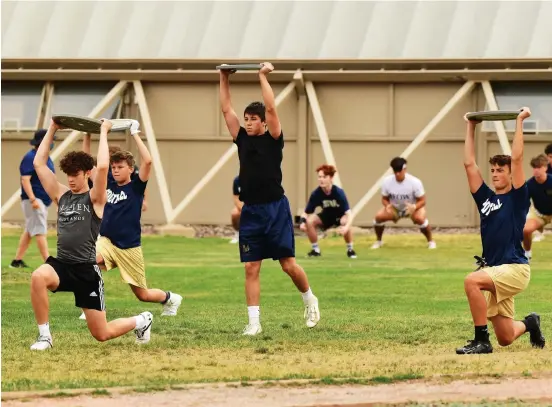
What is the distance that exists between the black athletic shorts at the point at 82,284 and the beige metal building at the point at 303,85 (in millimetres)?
19618

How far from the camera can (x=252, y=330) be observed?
12.5 metres

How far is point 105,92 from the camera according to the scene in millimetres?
32469

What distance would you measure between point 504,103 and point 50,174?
20518 millimetres

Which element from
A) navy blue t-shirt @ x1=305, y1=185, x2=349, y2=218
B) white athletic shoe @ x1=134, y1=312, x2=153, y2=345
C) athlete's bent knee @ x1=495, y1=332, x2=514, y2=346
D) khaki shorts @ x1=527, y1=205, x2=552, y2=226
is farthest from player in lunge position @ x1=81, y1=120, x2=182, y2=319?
navy blue t-shirt @ x1=305, y1=185, x2=349, y2=218

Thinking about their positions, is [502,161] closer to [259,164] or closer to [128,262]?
[259,164]

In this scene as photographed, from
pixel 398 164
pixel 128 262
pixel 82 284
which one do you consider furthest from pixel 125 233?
pixel 398 164

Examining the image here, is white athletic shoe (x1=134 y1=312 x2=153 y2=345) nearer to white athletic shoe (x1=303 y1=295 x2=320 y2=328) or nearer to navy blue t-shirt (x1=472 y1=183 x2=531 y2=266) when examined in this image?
white athletic shoe (x1=303 y1=295 x2=320 y2=328)

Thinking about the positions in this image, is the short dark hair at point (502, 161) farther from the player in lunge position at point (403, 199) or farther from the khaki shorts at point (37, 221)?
the player in lunge position at point (403, 199)

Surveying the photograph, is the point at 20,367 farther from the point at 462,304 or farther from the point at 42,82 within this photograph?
the point at 42,82

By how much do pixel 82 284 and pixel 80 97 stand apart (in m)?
21.9

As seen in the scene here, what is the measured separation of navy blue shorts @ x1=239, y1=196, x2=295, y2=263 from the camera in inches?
501

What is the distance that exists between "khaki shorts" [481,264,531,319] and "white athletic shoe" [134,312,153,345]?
108 inches

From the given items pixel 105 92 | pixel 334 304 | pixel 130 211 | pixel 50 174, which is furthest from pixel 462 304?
pixel 105 92

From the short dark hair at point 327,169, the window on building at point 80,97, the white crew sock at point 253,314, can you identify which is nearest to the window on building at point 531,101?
the short dark hair at point 327,169
